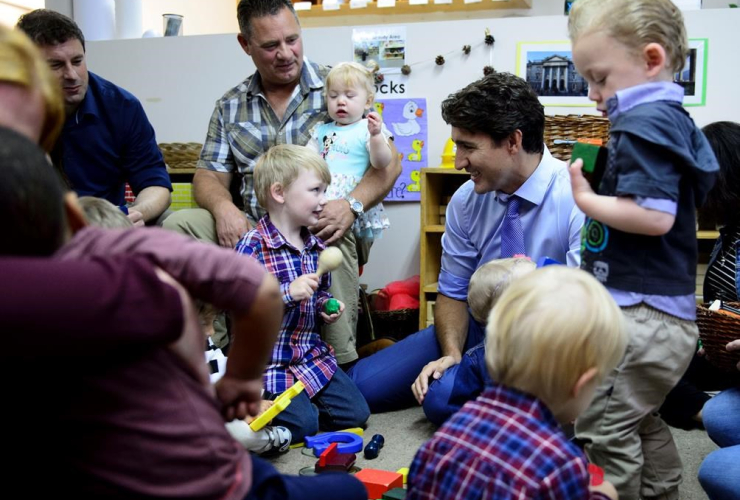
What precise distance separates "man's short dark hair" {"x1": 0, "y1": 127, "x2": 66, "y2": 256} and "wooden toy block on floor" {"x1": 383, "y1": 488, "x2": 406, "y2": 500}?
3.17ft

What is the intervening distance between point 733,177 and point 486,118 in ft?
1.92

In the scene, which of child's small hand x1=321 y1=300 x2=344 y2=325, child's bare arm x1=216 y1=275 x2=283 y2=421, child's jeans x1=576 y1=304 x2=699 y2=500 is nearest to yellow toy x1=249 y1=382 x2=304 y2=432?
child's small hand x1=321 y1=300 x2=344 y2=325

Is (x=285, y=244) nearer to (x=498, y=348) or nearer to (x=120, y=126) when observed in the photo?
(x=120, y=126)

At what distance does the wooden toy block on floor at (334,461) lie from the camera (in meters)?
1.72

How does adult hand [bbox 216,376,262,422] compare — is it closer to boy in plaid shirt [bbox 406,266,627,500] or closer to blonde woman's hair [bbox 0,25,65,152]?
boy in plaid shirt [bbox 406,266,627,500]

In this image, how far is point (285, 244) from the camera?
80.3 inches

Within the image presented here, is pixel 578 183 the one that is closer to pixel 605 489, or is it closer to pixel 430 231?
pixel 605 489

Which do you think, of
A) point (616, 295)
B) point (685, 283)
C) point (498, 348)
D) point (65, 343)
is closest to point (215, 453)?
point (65, 343)

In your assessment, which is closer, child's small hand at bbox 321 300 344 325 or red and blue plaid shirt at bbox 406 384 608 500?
red and blue plaid shirt at bbox 406 384 608 500

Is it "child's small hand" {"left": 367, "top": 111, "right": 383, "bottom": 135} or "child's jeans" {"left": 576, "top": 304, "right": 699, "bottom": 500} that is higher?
"child's small hand" {"left": 367, "top": 111, "right": 383, "bottom": 135}

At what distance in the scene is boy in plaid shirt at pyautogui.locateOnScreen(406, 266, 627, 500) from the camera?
926 mm

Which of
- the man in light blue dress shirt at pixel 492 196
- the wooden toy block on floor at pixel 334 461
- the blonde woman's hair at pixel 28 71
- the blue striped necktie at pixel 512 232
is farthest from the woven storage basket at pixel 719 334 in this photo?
the blonde woman's hair at pixel 28 71

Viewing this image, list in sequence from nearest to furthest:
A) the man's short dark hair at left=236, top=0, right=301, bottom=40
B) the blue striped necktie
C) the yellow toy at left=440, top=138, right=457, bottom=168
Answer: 1. the blue striped necktie
2. the man's short dark hair at left=236, top=0, right=301, bottom=40
3. the yellow toy at left=440, top=138, right=457, bottom=168

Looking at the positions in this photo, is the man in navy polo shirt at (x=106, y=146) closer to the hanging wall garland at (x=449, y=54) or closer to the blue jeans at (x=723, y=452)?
the hanging wall garland at (x=449, y=54)
